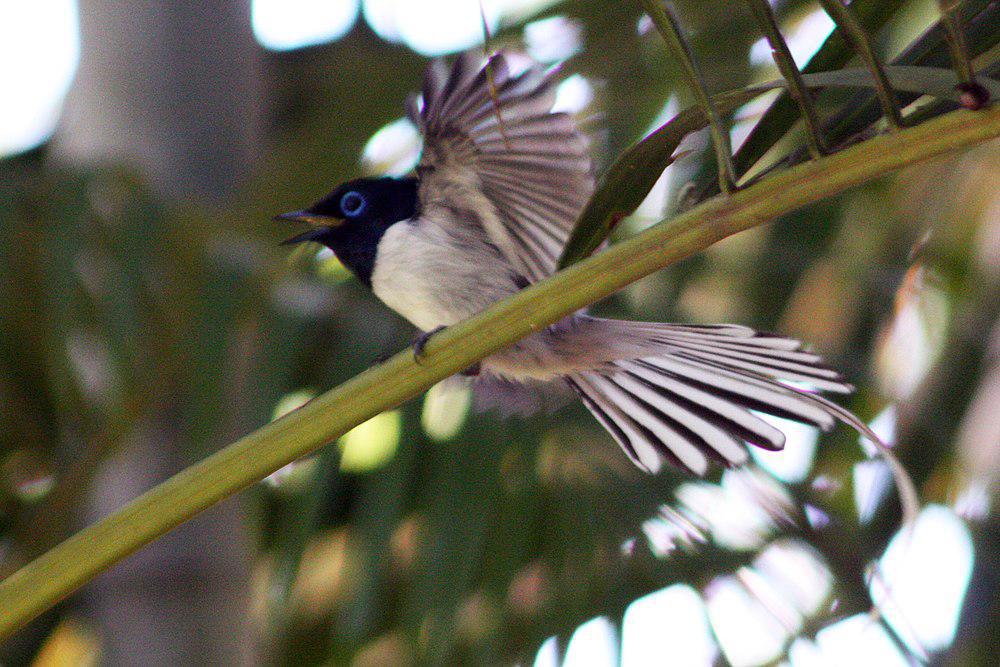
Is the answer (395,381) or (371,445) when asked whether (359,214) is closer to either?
(371,445)

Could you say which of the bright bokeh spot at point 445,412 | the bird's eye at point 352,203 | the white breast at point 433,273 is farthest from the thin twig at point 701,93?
the bright bokeh spot at point 445,412

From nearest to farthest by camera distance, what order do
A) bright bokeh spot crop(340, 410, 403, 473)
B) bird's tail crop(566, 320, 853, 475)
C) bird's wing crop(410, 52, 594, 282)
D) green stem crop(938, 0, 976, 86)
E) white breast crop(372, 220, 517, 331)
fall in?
green stem crop(938, 0, 976, 86) < bird's tail crop(566, 320, 853, 475) < bird's wing crop(410, 52, 594, 282) < white breast crop(372, 220, 517, 331) < bright bokeh spot crop(340, 410, 403, 473)

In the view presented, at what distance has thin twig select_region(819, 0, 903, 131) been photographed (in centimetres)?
74

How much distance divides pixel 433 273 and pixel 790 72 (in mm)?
834

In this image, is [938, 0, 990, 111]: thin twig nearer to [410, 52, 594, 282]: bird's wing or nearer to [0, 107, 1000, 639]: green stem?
[0, 107, 1000, 639]: green stem

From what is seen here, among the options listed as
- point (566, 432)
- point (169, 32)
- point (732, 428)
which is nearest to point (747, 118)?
point (566, 432)

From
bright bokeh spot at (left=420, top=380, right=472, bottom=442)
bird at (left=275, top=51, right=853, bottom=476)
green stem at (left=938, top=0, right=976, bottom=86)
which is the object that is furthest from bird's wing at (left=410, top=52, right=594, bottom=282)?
green stem at (left=938, top=0, right=976, bottom=86)

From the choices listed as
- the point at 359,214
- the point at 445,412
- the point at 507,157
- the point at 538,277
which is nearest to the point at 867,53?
the point at 507,157

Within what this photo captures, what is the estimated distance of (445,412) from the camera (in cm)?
185

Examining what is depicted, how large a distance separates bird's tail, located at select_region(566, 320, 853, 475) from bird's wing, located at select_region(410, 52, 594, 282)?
0.56ft

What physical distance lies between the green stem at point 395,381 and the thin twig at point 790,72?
0.05 ft

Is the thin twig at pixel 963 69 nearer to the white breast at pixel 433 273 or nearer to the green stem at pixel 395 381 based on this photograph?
the green stem at pixel 395 381

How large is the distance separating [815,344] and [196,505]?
5.08ft

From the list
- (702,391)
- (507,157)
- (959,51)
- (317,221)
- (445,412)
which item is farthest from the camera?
(445,412)
